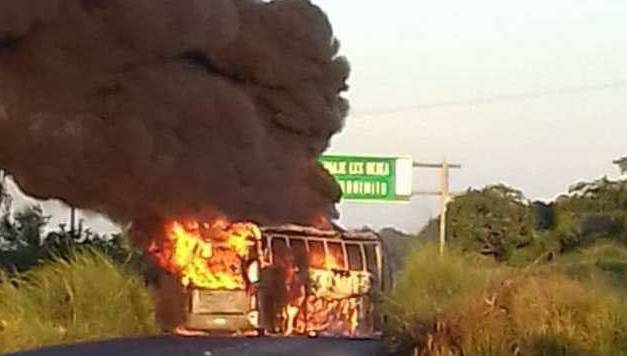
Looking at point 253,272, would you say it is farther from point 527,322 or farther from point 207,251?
point 527,322

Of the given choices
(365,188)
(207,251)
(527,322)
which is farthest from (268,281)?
(365,188)

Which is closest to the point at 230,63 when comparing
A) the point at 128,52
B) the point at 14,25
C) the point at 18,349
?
the point at 128,52

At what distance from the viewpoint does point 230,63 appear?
24.8 m

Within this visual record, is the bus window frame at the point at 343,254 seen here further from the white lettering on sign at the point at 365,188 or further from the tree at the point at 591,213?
the tree at the point at 591,213

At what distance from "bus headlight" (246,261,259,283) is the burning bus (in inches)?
0.6

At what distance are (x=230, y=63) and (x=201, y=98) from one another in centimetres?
144

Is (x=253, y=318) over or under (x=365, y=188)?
under

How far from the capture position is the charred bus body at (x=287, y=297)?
74.1 ft

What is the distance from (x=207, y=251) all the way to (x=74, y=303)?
255cm

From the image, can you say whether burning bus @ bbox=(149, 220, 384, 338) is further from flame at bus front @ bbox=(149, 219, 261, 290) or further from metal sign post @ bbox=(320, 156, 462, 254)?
metal sign post @ bbox=(320, 156, 462, 254)

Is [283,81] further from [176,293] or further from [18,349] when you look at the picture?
[18,349]

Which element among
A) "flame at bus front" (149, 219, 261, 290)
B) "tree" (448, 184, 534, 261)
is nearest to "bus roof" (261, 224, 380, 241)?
"flame at bus front" (149, 219, 261, 290)

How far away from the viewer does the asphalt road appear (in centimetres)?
1680

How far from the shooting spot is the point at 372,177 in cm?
3834
